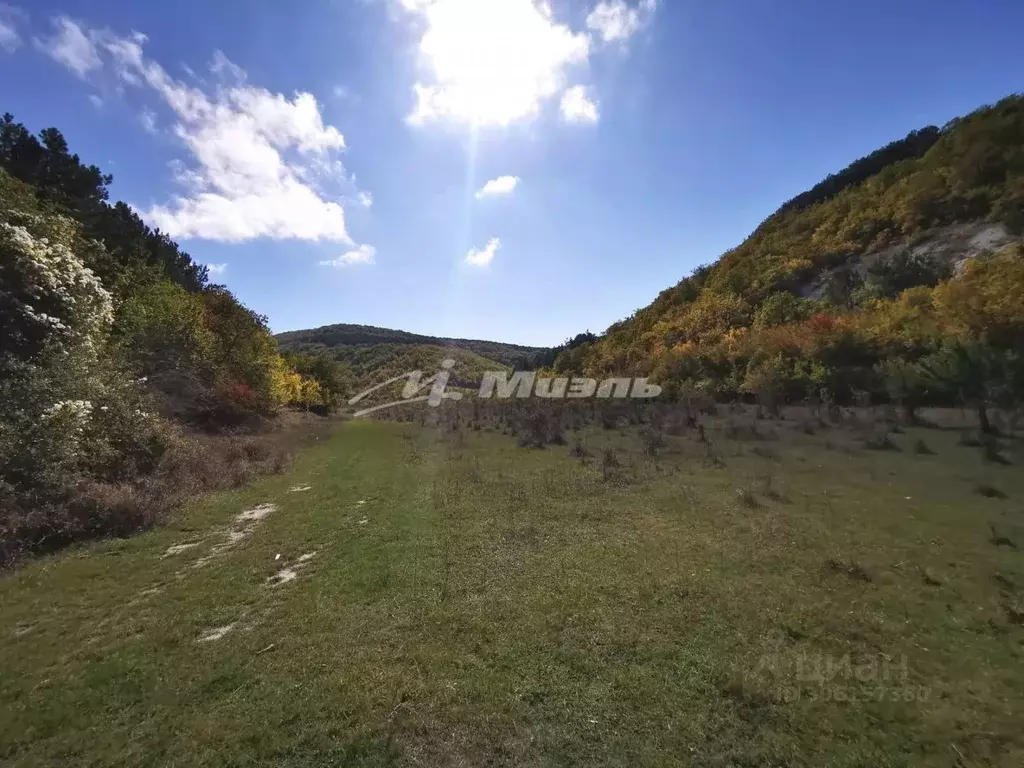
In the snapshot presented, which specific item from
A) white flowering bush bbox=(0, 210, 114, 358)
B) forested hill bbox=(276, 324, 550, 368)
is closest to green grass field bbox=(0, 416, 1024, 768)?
white flowering bush bbox=(0, 210, 114, 358)

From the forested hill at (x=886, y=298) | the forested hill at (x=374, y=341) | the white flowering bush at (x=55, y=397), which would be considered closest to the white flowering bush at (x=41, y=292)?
the white flowering bush at (x=55, y=397)

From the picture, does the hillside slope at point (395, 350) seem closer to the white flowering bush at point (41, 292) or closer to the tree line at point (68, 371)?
the tree line at point (68, 371)

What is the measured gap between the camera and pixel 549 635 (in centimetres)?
600

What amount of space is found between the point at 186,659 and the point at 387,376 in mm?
96777

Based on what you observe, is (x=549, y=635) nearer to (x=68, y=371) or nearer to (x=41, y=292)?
(x=68, y=371)

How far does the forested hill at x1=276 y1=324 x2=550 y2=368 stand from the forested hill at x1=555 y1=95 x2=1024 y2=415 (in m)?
83.8

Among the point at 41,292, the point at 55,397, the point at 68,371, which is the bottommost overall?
the point at 55,397

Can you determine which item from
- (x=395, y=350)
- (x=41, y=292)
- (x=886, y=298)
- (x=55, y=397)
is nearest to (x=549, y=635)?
(x=55, y=397)

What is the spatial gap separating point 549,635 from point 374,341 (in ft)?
461

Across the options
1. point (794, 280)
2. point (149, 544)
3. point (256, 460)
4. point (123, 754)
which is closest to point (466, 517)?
point (149, 544)

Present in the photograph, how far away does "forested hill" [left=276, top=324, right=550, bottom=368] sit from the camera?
136 metres

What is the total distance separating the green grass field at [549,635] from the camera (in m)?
4.20

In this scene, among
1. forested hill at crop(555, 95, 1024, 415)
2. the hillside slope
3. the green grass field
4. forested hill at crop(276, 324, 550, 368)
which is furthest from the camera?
forested hill at crop(276, 324, 550, 368)

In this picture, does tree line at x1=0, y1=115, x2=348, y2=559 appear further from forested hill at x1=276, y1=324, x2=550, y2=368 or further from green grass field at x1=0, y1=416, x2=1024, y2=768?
forested hill at x1=276, y1=324, x2=550, y2=368
